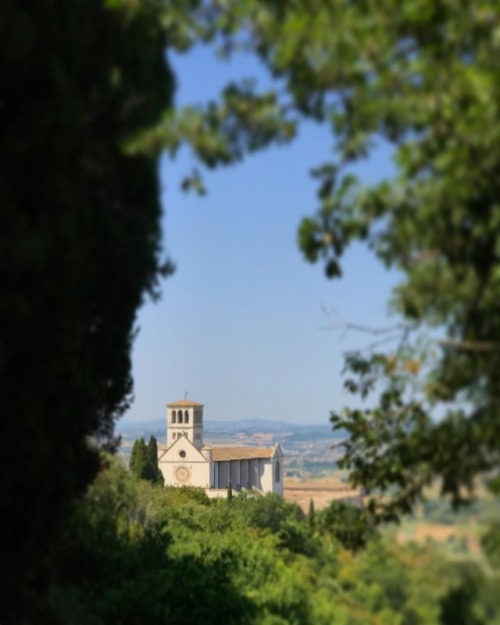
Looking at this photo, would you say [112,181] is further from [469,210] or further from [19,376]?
[469,210]

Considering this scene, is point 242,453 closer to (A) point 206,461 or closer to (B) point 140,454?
(A) point 206,461

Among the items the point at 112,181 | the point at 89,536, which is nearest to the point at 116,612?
the point at 89,536

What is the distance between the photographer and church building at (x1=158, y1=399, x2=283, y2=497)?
107 meters

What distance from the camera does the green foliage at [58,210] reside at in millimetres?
4875

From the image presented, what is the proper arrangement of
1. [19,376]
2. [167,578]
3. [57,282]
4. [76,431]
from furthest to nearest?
[167,578] → [76,431] → [19,376] → [57,282]

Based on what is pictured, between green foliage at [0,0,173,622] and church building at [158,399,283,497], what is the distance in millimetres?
90182

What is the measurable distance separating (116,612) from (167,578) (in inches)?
43.5

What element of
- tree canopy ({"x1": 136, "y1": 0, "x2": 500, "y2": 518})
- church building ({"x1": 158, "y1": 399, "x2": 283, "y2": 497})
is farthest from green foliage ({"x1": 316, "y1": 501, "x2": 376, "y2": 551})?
church building ({"x1": 158, "y1": 399, "x2": 283, "y2": 497})

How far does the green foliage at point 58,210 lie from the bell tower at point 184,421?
11332 cm

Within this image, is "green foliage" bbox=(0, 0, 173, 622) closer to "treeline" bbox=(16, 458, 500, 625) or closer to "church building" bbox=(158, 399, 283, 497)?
"treeline" bbox=(16, 458, 500, 625)

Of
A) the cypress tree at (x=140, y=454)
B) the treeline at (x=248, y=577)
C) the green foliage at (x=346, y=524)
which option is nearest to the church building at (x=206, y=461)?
the cypress tree at (x=140, y=454)

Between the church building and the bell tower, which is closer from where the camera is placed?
the church building

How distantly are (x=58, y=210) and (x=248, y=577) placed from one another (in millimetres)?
5630

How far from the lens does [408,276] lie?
4.64 metres
